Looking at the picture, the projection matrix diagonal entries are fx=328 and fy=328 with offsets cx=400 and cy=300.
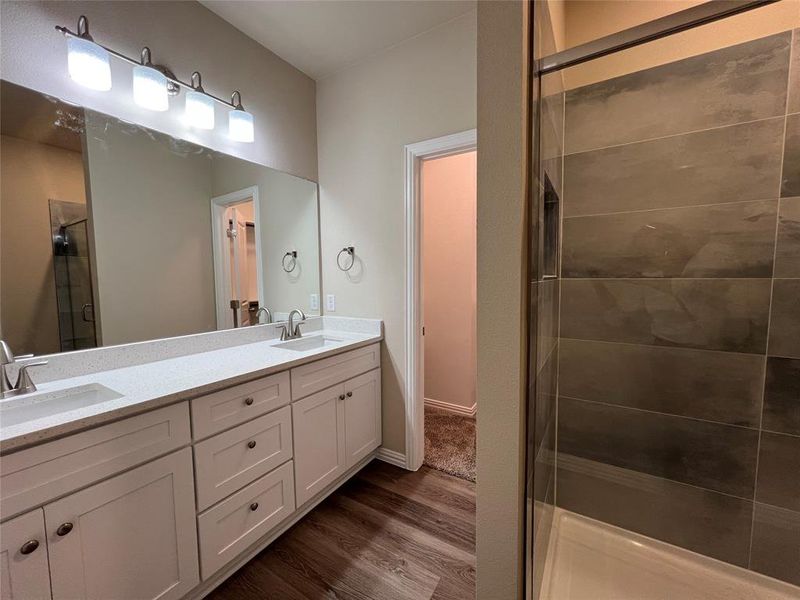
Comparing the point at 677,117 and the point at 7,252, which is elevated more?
the point at 677,117

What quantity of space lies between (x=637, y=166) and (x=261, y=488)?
2.19m

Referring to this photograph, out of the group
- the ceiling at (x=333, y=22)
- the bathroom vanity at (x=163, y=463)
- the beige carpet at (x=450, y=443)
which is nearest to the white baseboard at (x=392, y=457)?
the beige carpet at (x=450, y=443)

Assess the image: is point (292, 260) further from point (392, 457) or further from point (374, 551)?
point (374, 551)

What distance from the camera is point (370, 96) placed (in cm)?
215

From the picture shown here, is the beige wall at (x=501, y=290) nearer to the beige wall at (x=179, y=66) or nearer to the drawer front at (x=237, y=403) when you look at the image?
the drawer front at (x=237, y=403)

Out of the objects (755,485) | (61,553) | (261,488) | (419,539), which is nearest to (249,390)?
(261,488)

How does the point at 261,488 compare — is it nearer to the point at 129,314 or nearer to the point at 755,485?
the point at 129,314

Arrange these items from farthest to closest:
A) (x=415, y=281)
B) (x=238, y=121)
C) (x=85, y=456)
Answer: (x=415, y=281), (x=238, y=121), (x=85, y=456)

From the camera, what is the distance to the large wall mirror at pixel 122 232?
4.02 ft

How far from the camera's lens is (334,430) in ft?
6.13

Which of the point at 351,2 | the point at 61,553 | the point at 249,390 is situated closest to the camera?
the point at 61,553

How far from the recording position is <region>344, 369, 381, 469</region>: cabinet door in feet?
6.50

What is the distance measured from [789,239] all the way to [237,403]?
2.19 m

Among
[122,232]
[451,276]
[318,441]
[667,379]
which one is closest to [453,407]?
[451,276]
